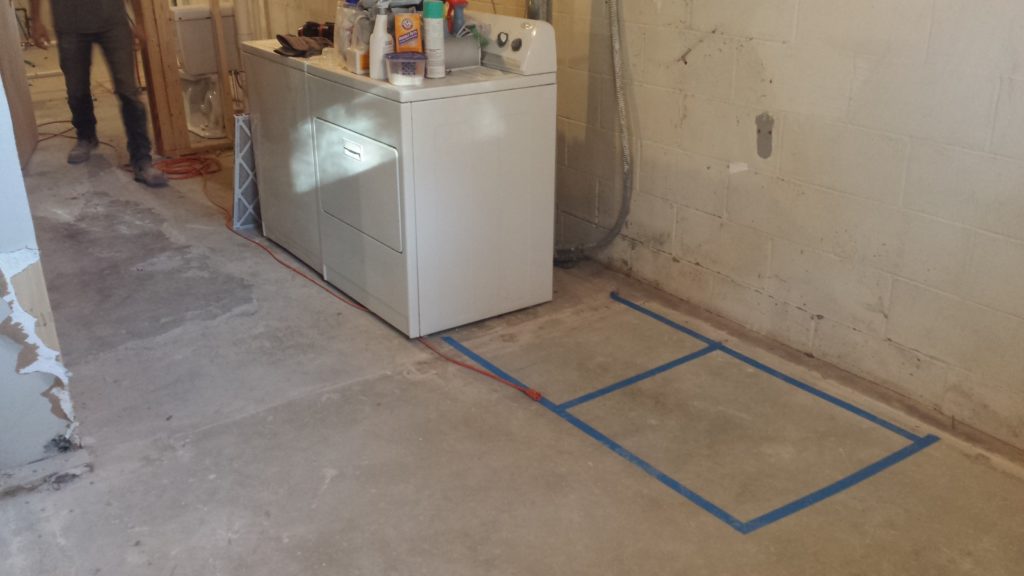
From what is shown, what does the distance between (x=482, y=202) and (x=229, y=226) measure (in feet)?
5.78

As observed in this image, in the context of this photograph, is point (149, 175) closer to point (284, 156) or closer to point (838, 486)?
point (284, 156)

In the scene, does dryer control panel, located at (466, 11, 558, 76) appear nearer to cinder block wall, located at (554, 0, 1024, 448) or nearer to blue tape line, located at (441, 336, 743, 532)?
cinder block wall, located at (554, 0, 1024, 448)

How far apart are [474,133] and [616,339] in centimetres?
91

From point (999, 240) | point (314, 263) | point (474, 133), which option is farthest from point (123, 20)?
point (999, 240)

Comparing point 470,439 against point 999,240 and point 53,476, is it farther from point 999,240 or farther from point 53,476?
point 999,240

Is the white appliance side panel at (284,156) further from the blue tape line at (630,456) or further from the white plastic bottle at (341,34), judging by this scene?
the blue tape line at (630,456)

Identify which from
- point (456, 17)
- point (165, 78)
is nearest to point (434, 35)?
point (456, 17)

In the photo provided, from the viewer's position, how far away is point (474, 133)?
316 cm

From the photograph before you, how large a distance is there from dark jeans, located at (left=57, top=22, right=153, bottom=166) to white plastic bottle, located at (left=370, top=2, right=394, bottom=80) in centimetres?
237

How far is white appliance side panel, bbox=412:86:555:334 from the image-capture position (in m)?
3.12

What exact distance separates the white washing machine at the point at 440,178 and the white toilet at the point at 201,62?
2061 mm

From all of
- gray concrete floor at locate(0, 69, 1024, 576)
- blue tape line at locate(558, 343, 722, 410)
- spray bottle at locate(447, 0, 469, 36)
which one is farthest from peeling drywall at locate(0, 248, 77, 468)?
spray bottle at locate(447, 0, 469, 36)

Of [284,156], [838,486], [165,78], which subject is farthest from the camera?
[165,78]

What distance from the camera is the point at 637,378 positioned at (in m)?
3.06
